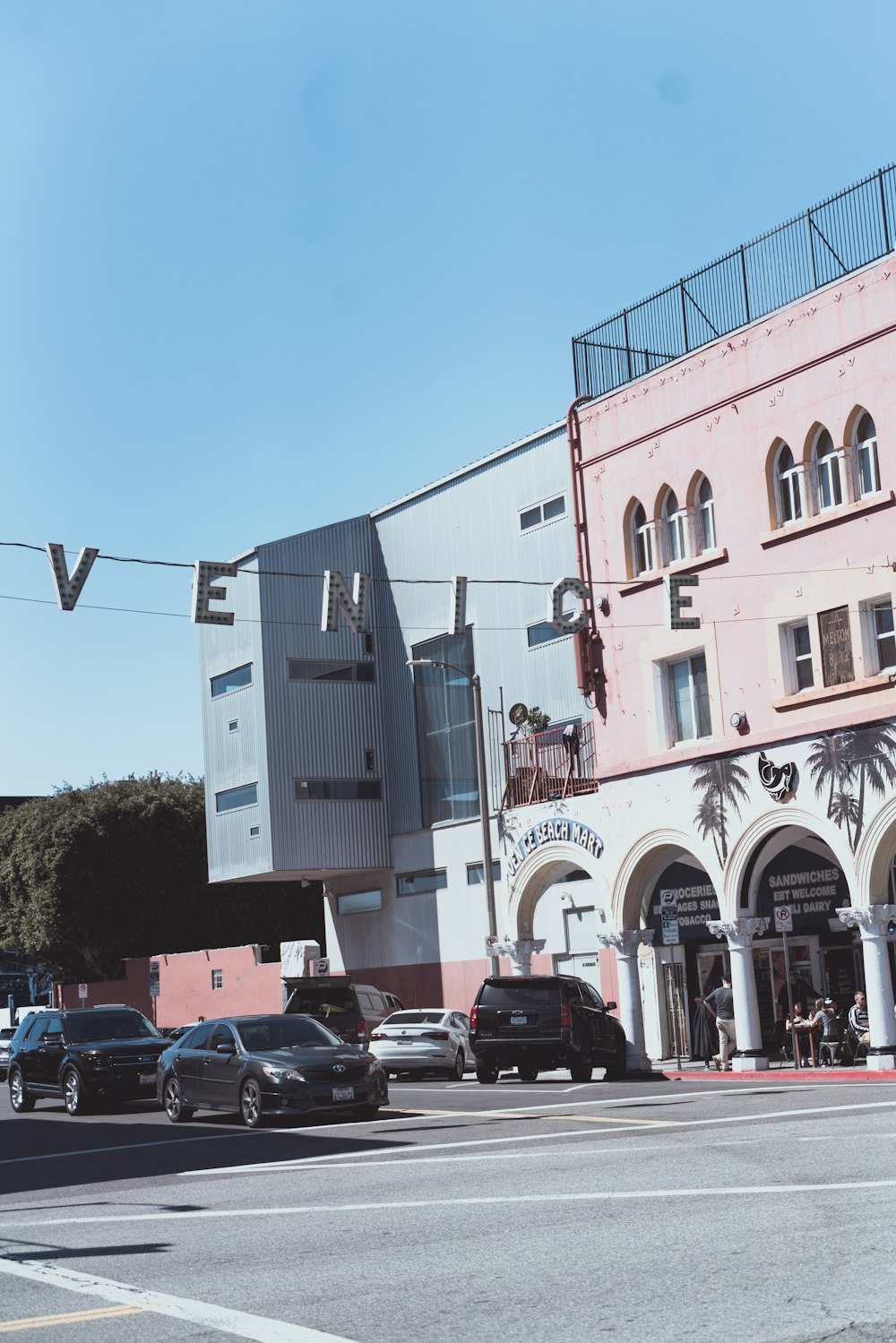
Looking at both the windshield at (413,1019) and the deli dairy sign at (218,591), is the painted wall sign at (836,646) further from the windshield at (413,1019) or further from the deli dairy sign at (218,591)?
the windshield at (413,1019)

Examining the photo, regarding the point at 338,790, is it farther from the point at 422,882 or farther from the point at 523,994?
the point at 523,994

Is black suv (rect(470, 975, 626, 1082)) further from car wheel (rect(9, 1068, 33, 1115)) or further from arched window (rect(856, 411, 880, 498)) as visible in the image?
arched window (rect(856, 411, 880, 498))

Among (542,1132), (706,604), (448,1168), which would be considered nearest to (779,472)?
(706,604)

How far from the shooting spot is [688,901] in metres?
34.1

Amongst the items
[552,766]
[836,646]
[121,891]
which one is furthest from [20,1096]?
[121,891]

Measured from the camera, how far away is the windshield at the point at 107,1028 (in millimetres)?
27500

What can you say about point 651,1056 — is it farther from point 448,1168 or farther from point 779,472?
point 448,1168

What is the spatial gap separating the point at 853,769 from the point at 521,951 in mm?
10799

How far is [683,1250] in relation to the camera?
9211 mm

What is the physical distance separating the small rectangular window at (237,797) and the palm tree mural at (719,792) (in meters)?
16.1

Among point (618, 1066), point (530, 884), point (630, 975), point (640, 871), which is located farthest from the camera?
point (530, 884)

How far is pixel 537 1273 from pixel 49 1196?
284 inches

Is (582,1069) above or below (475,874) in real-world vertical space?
below

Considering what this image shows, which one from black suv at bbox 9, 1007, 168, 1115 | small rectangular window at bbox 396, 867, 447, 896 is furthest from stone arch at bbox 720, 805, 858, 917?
small rectangular window at bbox 396, 867, 447, 896
